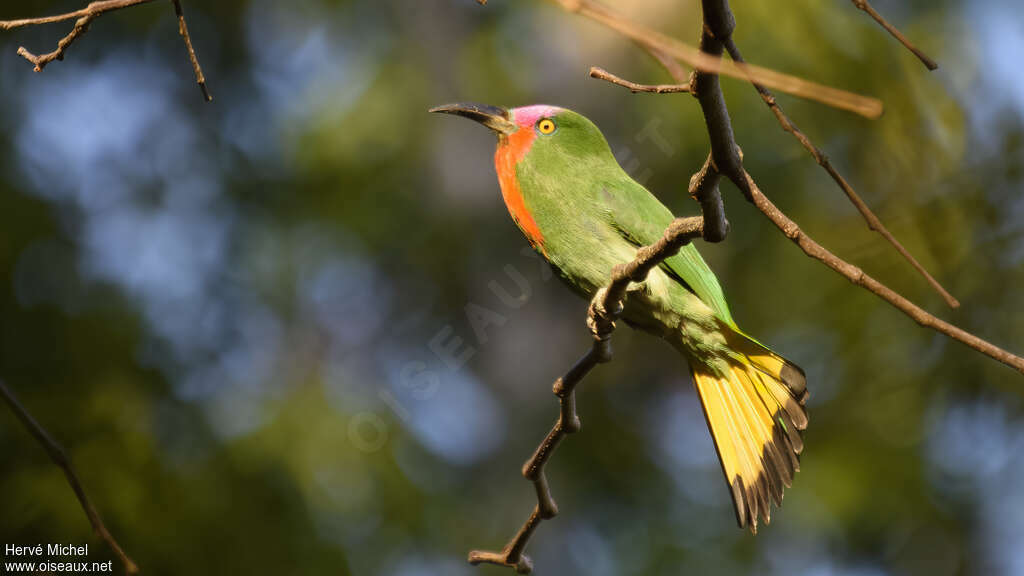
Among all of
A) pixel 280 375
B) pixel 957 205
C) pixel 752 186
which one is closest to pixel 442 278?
pixel 280 375

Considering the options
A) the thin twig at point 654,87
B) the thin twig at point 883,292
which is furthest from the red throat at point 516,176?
the thin twig at point 883,292

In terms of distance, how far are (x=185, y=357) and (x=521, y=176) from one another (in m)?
4.73

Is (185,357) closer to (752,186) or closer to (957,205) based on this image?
(957,205)

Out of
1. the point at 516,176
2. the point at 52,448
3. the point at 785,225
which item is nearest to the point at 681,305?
the point at 516,176

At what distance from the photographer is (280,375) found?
8.05 metres

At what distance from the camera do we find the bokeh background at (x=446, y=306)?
6234 mm

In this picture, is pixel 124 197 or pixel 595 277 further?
pixel 124 197

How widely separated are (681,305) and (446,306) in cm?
555

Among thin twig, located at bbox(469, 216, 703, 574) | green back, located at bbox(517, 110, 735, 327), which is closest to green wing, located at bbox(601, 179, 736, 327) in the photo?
green back, located at bbox(517, 110, 735, 327)

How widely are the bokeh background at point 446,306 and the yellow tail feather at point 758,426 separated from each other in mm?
3311

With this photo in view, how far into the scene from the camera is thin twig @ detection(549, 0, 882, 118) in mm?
1110

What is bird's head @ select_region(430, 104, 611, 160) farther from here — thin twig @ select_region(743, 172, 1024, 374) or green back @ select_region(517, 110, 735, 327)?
thin twig @ select_region(743, 172, 1024, 374)

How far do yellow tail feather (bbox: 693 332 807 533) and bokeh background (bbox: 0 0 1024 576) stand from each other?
331 centimetres

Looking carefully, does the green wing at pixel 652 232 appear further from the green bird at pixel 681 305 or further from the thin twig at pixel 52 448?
the thin twig at pixel 52 448
